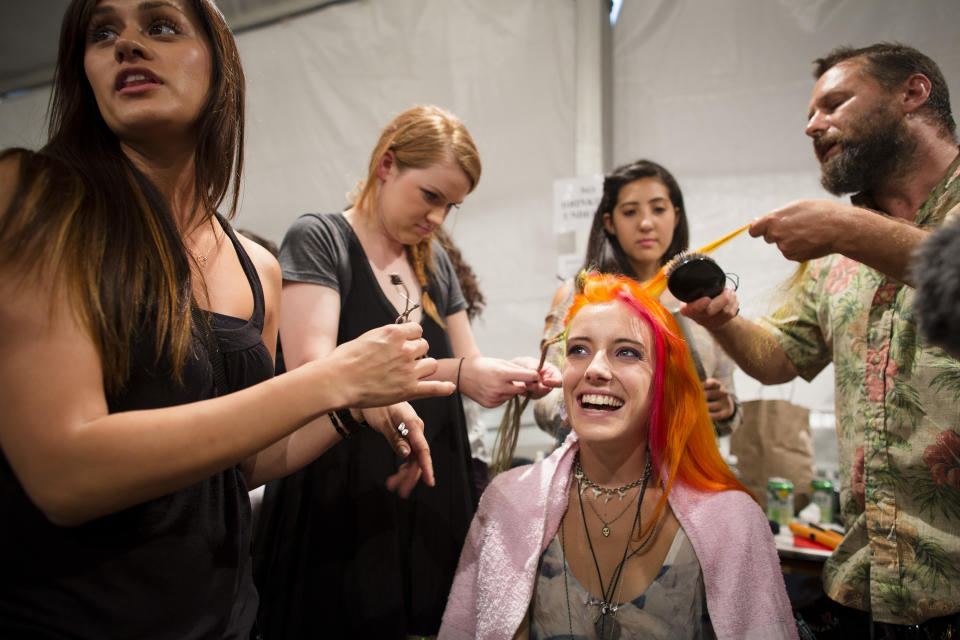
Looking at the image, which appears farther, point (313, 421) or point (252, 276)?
point (313, 421)

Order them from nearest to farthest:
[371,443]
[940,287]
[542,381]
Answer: [940,287], [371,443], [542,381]

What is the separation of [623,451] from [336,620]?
0.84m

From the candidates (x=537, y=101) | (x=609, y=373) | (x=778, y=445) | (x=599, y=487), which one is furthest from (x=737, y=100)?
(x=599, y=487)

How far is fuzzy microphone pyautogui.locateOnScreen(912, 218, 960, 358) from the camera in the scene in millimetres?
729

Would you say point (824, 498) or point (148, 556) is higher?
point (148, 556)

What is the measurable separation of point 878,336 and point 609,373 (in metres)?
0.73

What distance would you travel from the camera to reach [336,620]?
5.12ft

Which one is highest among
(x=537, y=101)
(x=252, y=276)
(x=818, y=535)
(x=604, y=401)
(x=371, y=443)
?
(x=537, y=101)

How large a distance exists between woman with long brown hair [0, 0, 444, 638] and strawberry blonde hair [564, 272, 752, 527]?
0.78m

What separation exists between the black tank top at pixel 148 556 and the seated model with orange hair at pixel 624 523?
2.27 ft

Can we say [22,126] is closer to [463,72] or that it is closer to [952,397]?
[952,397]

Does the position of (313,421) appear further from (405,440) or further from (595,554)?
(595,554)

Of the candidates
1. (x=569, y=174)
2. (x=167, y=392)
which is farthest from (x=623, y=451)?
(x=569, y=174)

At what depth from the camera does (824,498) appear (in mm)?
2615
